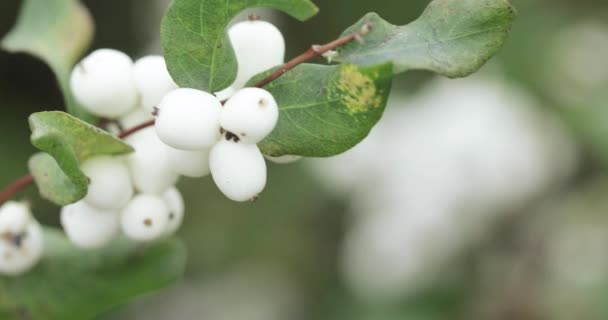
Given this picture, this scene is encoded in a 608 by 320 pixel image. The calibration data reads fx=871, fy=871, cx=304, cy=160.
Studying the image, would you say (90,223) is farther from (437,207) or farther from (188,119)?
(437,207)

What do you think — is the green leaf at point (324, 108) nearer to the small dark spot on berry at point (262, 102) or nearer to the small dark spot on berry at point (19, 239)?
the small dark spot on berry at point (262, 102)

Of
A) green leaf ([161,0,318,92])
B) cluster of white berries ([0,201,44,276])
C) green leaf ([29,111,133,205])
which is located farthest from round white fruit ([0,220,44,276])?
green leaf ([161,0,318,92])

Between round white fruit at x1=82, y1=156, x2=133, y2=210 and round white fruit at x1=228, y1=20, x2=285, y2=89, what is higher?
round white fruit at x1=228, y1=20, x2=285, y2=89

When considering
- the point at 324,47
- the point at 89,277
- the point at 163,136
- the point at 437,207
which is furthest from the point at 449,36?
the point at 437,207

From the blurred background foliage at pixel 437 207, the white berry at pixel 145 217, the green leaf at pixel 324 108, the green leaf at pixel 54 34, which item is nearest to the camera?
the green leaf at pixel 324 108

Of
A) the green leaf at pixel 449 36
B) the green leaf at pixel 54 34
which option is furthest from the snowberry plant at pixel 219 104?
the green leaf at pixel 54 34

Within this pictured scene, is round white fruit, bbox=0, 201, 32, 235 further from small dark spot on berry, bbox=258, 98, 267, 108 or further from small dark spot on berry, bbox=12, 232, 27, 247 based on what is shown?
small dark spot on berry, bbox=258, 98, 267, 108
